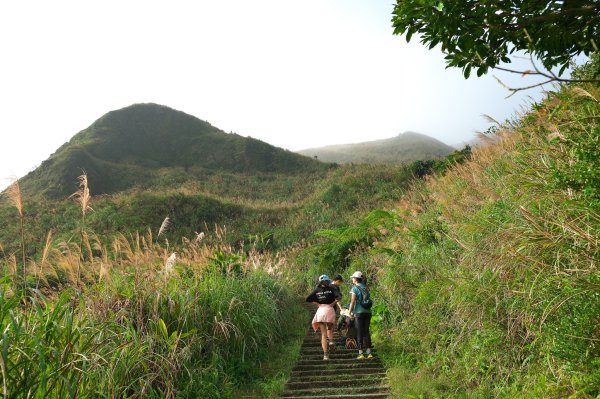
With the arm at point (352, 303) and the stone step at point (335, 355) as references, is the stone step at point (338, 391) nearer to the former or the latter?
the stone step at point (335, 355)

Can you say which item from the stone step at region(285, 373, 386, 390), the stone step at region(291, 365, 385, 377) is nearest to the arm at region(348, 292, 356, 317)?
the stone step at region(291, 365, 385, 377)

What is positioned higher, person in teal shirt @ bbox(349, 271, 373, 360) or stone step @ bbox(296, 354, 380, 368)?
person in teal shirt @ bbox(349, 271, 373, 360)

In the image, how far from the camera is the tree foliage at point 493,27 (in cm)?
451

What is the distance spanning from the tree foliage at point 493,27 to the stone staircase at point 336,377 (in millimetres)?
4646

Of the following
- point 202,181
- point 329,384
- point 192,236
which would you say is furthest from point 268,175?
point 329,384

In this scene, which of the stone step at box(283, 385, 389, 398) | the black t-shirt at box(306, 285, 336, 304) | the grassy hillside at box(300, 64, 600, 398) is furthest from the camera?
the black t-shirt at box(306, 285, 336, 304)

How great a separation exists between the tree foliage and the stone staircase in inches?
183

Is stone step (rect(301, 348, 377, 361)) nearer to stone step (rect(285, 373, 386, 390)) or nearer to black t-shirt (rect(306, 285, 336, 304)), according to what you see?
black t-shirt (rect(306, 285, 336, 304))

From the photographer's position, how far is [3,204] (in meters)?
31.8

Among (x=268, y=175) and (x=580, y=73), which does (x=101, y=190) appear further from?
(x=580, y=73)

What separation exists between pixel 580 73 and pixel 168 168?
44.3 metres

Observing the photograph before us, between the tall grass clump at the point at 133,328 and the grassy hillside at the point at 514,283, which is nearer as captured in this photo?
the tall grass clump at the point at 133,328

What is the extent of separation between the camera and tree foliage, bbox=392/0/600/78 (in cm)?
451

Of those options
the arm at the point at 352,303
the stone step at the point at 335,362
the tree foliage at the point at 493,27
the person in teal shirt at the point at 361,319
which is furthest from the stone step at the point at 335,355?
the tree foliage at the point at 493,27
